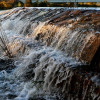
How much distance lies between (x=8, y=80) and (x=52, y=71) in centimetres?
185

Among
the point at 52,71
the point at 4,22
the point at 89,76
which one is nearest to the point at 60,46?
the point at 52,71

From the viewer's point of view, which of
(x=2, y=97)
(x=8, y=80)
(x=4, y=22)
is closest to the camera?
(x=2, y=97)

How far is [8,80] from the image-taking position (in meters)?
6.91

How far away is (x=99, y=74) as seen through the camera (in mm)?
5031

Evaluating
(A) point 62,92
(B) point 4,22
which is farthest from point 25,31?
(A) point 62,92

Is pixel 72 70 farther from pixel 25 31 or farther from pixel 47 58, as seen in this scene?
pixel 25 31

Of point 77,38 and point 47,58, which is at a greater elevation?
point 77,38

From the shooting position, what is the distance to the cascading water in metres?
5.21

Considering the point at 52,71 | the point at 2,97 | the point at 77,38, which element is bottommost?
the point at 2,97

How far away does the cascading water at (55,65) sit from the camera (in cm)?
521

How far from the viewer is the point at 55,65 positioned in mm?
5984

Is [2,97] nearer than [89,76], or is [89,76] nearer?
[89,76]

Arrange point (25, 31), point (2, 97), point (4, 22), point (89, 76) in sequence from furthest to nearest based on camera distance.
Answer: point (4, 22), point (25, 31), point (2, 97), point (89, 76)

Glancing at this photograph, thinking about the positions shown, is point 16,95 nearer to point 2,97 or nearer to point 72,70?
point 2,97
